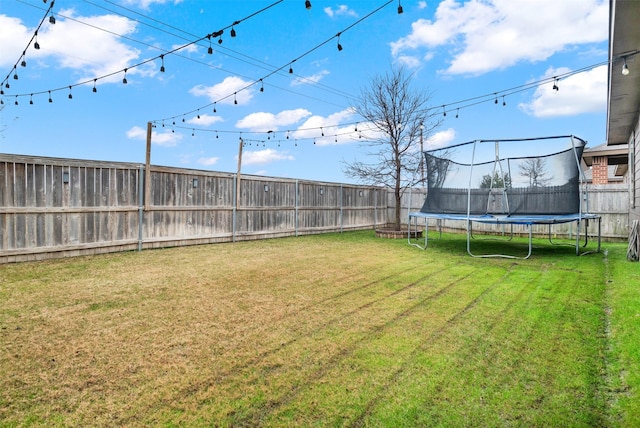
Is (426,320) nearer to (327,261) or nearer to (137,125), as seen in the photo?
(327,261)

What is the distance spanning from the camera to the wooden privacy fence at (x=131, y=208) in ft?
17.8

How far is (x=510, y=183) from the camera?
7.98 metres

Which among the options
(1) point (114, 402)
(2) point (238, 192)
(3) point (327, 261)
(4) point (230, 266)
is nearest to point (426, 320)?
(1) point (114, 402)

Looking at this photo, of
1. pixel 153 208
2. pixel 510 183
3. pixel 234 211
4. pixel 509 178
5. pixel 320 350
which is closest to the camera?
pixel 320 350

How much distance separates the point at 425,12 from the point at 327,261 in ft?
16.2

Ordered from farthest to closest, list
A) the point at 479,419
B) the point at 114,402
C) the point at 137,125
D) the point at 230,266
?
the point at 137,125
the point at 230,266
the point at 114,402
the point at 479,419

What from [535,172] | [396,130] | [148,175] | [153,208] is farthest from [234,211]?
[535,172]

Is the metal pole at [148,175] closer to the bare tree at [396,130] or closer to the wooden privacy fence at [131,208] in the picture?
the wooden privacy fence at [131,208]

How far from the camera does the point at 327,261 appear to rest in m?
5.66

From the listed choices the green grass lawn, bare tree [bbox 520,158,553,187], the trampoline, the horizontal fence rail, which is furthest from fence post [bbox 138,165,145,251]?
bare tree [bbox 520,158,553,187]

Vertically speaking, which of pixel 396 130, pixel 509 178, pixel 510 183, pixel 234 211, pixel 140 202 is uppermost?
pixel 396 130

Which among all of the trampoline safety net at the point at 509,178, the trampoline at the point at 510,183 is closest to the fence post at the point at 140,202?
the trampoline at the point at 510,183

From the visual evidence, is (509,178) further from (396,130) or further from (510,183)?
(396,130)

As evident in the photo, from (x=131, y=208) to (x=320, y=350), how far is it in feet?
19.4
